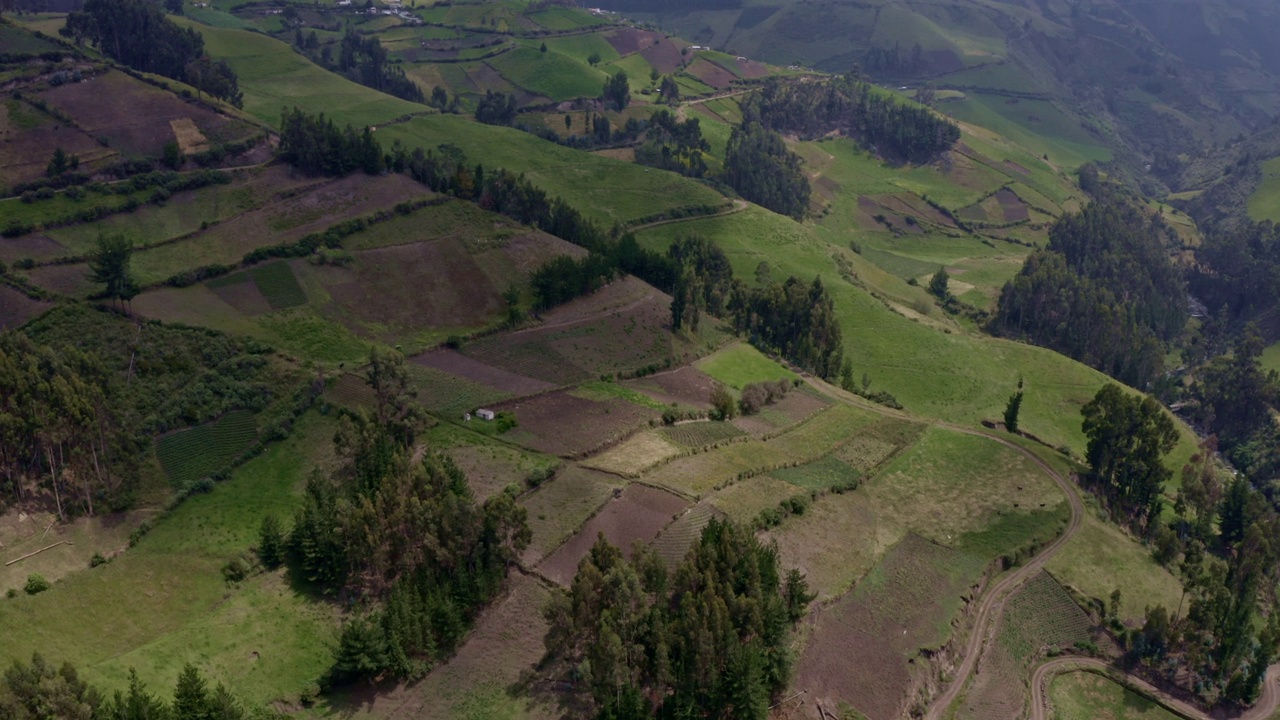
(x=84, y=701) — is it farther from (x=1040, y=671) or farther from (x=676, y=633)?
(x=1040, y=671)

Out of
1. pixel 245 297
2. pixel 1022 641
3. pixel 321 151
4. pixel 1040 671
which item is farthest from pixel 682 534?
pixel 321 151

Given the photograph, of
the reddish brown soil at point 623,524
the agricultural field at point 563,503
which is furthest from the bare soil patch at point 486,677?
the agricultural field at point 563,503

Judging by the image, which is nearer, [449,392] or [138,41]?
[449,392]

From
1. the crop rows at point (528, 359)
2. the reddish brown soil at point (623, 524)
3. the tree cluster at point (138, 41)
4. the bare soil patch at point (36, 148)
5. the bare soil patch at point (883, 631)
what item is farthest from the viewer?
the tree cluster at point (138, 41)

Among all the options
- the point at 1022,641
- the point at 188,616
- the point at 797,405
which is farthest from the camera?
the point at 797,405

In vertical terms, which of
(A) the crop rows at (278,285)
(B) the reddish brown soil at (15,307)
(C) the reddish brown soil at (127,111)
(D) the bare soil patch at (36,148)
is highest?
(C) the reddish brown soil at (127,111)

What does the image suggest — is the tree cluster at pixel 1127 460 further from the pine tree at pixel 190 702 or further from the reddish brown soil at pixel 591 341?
the pine tree at pixel 190 702

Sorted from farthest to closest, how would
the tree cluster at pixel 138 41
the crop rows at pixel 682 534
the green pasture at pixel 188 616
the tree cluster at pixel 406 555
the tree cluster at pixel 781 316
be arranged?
the tree cluster at pixel 138 41, the tree cluster at pixel 781 316, the crop rows at pixel 682 534, the tree cluster at pixel 406 555, the green pasture at pixel 188 616
